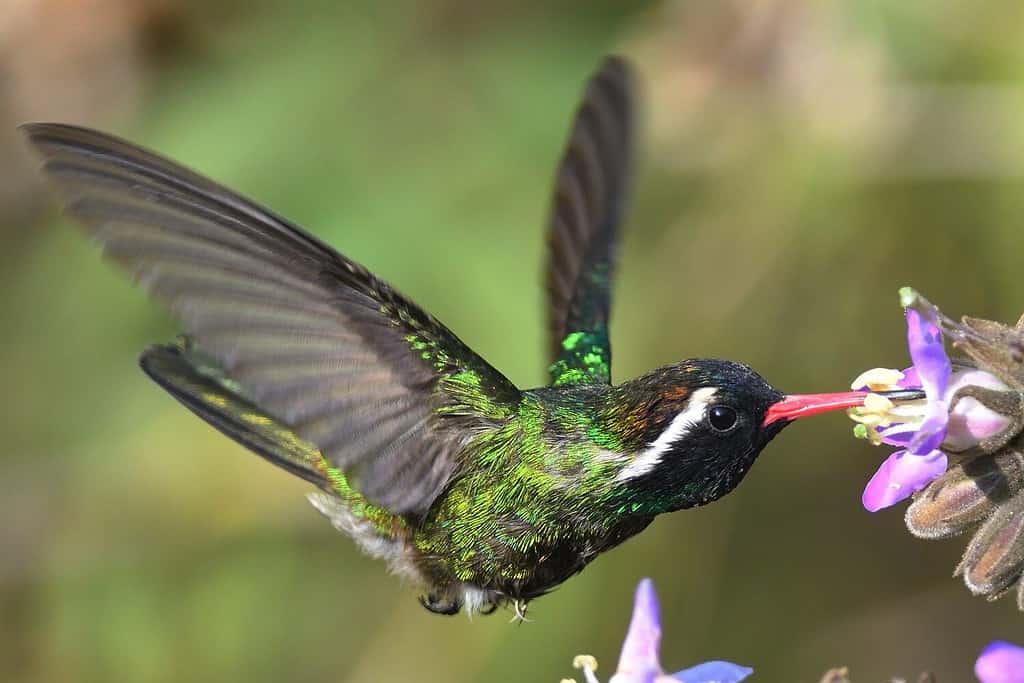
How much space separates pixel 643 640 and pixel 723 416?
54cm

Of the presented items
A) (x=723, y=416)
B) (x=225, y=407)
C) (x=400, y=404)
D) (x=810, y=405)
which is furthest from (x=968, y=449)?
(x=225, y=407)

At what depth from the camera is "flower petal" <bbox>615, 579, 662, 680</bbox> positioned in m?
2.32

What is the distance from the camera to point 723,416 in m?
2.76

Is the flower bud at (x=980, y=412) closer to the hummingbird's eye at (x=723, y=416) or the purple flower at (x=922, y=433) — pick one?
the purple flower at (x=922, y=433)

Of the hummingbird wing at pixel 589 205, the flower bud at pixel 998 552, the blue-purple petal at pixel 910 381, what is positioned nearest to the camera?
the flower bud at pixel 998 552

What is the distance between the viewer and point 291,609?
494cm

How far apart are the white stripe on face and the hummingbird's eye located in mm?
16

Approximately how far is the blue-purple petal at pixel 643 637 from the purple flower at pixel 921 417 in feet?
1.41

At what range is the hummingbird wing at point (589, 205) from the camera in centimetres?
362

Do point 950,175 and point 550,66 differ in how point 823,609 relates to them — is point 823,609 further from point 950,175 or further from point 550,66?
point 550,66

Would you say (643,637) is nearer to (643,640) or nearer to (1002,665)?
(643,640)

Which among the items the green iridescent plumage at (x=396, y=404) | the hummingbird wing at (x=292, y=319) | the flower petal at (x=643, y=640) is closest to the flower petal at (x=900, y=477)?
the green iridescent plumage at (x=396, y=404)

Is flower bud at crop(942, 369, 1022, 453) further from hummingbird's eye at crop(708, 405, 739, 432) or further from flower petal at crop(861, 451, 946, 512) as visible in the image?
hummingbird's eye at crop(708, 405, 739, 432)

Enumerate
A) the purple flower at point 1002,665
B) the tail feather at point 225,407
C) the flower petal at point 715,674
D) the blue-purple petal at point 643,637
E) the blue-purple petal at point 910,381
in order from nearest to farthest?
the purple flower at point 1002,665 < the blue-purple petal at point 643,637 < the flower petal at point 715,674 < the blue-purple petal at point 910,381 < the tail feather at point 225,407
